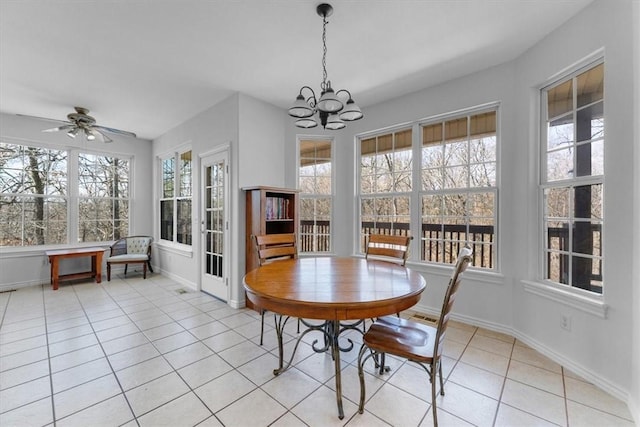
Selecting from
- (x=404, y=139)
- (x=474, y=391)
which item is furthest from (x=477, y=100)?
(x=474, y=391)

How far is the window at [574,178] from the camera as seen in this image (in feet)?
6.98

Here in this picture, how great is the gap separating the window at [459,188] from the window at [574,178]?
481 mm

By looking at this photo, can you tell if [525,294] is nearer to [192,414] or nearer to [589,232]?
[589,232]

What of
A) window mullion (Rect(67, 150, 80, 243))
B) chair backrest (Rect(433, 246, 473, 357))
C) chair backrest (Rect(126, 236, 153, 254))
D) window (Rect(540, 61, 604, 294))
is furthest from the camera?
chair backrest (Rect(126, 236, 153, 254))

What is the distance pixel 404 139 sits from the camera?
3.60 metres

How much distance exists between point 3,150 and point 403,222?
6.40 meters

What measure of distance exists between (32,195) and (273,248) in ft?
15.7

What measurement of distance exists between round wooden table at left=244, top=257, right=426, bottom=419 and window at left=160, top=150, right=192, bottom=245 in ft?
10.7

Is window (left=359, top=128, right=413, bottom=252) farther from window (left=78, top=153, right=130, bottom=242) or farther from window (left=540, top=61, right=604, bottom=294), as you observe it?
window (left=78, top=153, right=130, bottom=242)

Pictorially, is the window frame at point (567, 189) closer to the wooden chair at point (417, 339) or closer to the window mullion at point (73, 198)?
the wooden chair at point (417, 339)

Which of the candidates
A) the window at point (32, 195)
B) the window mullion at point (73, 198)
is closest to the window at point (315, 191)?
the window mullion at point (73, 198)

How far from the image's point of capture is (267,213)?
11.6 feet


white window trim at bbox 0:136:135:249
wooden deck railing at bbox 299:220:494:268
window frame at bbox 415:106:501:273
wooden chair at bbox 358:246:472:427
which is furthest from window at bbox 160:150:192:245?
wooden chair at bbox 358:246:472:427

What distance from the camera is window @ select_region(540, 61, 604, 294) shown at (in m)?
2.13
